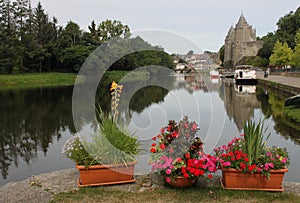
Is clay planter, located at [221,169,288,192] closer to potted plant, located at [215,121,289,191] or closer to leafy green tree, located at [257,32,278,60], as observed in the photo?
potted plant, located at [215,121,289,191]

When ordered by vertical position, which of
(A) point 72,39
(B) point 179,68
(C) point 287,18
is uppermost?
(C) point 287,18

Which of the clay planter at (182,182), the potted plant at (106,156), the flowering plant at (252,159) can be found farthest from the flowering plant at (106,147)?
the flowering plant at (252,159)

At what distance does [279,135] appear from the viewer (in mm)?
10430

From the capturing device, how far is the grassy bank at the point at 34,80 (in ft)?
126

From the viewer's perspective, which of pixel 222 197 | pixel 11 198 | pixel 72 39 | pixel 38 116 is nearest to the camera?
pixel 222 197

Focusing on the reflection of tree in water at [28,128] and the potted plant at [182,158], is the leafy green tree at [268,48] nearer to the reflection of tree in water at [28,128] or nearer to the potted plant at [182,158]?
the reflection of tree in water at [28,128]

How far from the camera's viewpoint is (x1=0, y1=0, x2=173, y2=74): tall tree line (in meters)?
42.2

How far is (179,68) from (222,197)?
2319mm

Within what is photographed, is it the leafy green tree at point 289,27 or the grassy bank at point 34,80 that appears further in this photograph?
the leafy green tree at point 289,27

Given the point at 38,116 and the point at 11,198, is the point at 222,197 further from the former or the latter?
the point at 38,116

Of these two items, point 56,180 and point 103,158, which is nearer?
point 103,158

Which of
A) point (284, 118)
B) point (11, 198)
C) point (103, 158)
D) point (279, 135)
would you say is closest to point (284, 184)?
point (103, 158)

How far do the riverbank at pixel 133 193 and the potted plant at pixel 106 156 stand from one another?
0.48 feet

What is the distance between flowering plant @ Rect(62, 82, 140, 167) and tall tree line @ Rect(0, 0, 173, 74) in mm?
37880
